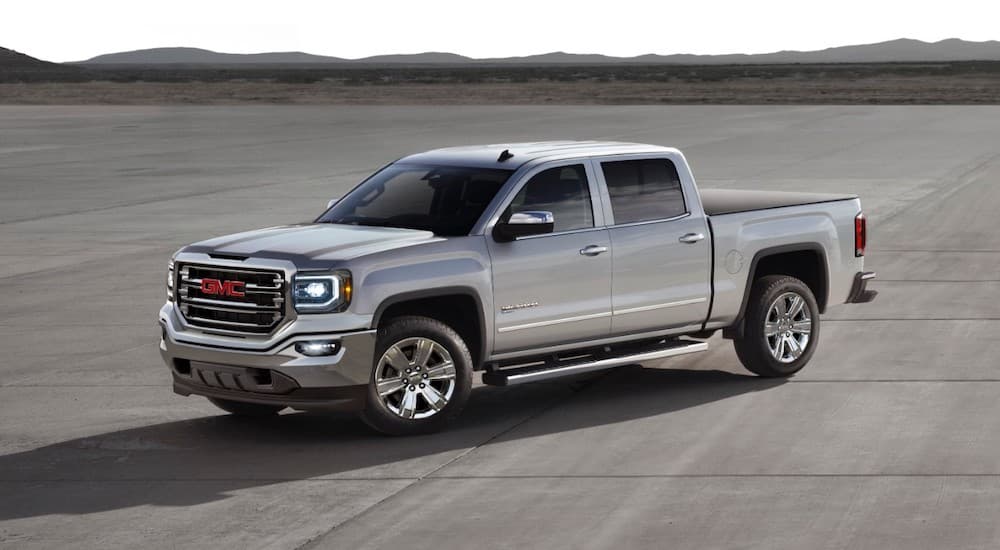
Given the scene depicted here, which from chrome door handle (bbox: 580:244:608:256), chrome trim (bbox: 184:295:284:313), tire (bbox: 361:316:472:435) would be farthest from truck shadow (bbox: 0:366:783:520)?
chrome door handle (bbox: 580:244:608:256)

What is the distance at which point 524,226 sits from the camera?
9953 mm

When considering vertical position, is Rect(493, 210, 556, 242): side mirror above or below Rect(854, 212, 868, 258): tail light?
above

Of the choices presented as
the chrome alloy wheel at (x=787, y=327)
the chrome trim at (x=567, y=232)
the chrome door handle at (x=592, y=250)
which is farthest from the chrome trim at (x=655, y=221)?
the chrome alloy wheel at (x=787, y=327)

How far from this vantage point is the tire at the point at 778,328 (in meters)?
11.4

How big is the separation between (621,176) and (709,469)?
271 cm

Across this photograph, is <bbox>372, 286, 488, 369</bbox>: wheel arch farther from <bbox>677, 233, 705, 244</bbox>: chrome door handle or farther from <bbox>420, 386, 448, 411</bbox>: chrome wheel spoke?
<bbox>677, 233, 705, 244</bbox>: chrome door handle

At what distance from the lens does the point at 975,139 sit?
142 feet

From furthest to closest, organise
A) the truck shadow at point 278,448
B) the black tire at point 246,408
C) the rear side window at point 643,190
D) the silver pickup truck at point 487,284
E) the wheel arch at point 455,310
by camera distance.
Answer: the rear side window at point 643,190 → the black tire at point 246,408 → the wheel arch at point 455,310 → the silver pickup truck at point 487,284 → the truck shadow at point 278,448

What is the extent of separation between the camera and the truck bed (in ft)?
38.2

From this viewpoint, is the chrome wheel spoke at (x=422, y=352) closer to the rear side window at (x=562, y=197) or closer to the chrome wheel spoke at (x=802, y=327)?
the rear side window at (x=562, y=197)

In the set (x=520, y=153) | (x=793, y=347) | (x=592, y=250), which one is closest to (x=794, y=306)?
(x=793, y=347)

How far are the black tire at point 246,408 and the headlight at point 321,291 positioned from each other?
1046 millimetres

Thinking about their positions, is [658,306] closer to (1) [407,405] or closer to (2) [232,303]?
(1) [407,405]

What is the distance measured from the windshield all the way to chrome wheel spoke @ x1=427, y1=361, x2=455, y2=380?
2.69 ft
